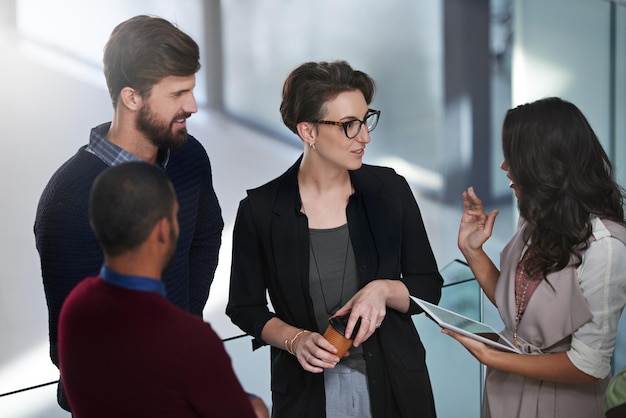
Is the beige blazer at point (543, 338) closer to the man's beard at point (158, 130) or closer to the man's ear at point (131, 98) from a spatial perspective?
the man's beard at point (158, 130)

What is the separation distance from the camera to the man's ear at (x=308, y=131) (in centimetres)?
219

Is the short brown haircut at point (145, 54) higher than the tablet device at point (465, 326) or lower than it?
higher

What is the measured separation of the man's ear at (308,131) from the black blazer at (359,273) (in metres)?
0.13

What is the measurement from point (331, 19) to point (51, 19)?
1.93m

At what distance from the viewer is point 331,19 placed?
201 inches

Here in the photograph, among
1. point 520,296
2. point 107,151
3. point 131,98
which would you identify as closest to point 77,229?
point 107,151

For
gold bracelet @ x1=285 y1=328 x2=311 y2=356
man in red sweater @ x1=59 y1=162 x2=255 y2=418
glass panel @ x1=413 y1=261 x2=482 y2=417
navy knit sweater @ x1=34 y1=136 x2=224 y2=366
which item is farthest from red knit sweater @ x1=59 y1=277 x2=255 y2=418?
glass panel @ x1=413 y1=261 x2=482 y2=417

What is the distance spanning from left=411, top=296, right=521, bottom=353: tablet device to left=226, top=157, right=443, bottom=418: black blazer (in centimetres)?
22

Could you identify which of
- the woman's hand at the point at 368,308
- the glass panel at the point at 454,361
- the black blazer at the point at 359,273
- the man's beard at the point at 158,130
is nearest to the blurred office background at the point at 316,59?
the glass panel at the point at 454,361

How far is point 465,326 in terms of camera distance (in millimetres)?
1938

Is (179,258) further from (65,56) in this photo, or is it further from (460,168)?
(460,168)

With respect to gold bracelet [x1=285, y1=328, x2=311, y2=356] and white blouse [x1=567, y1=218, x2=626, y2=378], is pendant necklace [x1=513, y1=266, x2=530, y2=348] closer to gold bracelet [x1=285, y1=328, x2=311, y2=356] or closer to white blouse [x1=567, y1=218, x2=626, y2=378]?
Result: white blouse [x1=567, y1=218, x2=626, y2=378]

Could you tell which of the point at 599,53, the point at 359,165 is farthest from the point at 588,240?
the point at 599,53

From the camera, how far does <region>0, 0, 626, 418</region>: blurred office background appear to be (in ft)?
12.3
